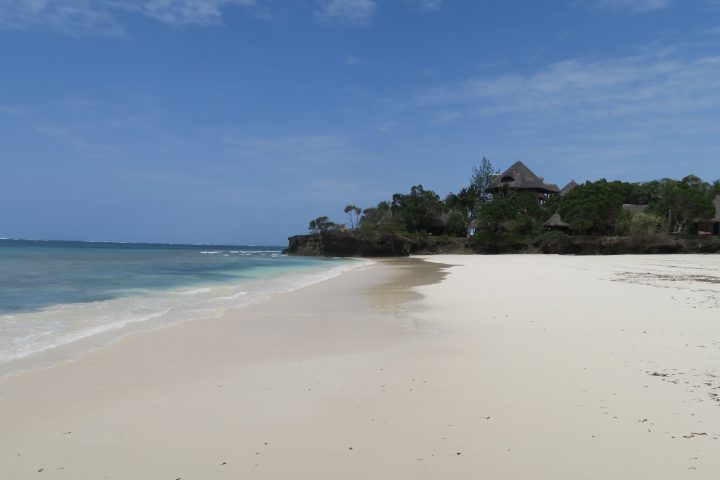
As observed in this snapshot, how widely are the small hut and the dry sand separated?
45.8 metres

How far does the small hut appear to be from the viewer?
51688 millimetres

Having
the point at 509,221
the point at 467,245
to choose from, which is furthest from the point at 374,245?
the point at 509,221

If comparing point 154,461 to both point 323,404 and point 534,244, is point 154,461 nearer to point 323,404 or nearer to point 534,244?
point 323,404

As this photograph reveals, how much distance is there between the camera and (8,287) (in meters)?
16.6

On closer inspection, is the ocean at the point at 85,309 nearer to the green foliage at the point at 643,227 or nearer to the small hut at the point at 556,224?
the green foliage at the point at 643,227

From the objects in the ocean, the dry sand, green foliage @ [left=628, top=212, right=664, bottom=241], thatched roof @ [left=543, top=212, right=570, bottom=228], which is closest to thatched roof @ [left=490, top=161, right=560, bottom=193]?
thatched roof @ [left=543, top=212, right=570, bottom=228]

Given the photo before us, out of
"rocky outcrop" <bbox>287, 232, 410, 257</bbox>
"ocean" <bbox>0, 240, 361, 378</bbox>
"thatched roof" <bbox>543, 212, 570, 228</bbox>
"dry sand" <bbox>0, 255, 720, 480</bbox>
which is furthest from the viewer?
"rocky outcrop" <bbox>287, 232, 410, 257</bbox>

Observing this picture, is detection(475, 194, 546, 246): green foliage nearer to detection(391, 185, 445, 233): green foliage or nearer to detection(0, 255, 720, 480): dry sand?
detection(391, 185, 445, 233): green foliage

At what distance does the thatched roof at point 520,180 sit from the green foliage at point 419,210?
823 centimetres

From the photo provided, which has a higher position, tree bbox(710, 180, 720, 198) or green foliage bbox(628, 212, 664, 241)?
tree bbox(710, 180, 720, 198)

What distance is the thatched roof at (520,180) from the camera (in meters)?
63.5

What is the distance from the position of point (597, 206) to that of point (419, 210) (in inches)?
964

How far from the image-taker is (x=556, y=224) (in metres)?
52.0

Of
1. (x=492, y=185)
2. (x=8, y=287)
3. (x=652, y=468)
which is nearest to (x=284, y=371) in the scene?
(x=652, y=468)
